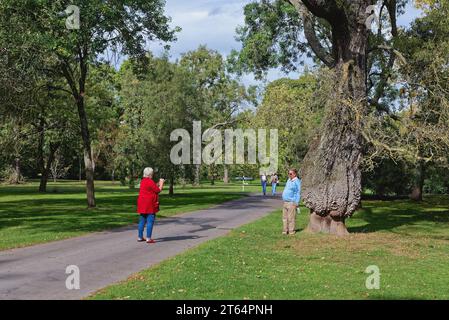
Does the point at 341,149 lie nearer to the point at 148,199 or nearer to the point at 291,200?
the point at 291,200

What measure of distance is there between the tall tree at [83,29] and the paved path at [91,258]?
26.1ft

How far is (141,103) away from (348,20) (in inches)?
962

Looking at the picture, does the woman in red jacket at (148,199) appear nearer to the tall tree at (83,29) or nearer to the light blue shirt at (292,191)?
the light blue shirt at (292,191)

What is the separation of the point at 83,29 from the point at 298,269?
15056 mm

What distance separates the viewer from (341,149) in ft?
45.3

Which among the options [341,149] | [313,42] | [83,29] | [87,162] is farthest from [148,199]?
[87,162]

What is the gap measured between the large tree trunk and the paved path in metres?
3.13

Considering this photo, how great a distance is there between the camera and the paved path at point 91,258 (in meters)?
7.71

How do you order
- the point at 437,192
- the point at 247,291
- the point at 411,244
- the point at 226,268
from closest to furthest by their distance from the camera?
the point at 247,291 → the point at 226,268 → the point at 411,244 → the point at 437,192

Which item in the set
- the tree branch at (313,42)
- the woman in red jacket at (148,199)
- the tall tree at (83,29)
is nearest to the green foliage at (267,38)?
the tall tree at (83,29)

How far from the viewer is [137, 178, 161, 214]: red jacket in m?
12.3

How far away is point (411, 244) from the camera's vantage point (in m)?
12.8

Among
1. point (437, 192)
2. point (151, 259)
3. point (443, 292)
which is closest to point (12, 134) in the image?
point (151, 259)
